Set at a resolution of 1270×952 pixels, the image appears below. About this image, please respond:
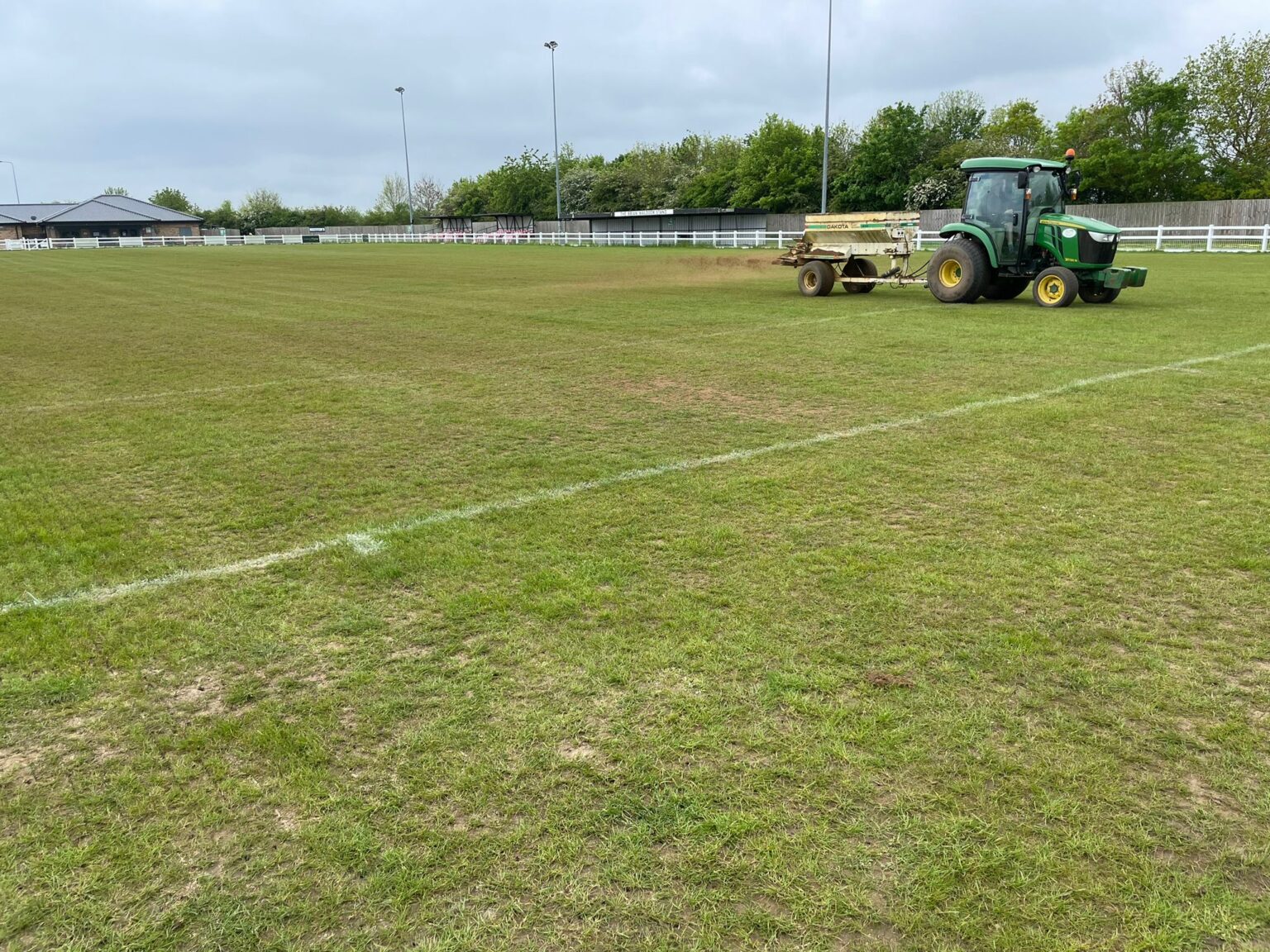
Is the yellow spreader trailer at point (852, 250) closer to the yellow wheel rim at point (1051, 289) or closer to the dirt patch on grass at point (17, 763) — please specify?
the yellow wheel rim at point (1051, 289)

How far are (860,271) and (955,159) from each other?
50.7m

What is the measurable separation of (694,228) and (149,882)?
5596cm

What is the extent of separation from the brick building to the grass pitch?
110m

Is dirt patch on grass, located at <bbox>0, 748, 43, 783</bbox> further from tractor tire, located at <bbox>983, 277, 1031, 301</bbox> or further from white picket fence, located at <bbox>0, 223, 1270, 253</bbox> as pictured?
white picket fence, located at <bbox>0, 223, 1270, 253</bbox>

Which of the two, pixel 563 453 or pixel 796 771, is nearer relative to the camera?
pixel 796 771

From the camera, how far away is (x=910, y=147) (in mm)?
62000

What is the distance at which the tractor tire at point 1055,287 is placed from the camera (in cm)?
1444

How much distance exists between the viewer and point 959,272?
16297mm

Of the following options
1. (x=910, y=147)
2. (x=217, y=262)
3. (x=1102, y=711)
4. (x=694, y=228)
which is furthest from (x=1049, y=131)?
(x=1102, y=711)

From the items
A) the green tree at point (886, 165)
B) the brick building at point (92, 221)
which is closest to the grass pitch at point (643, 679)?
the green tree at point (886, 165)

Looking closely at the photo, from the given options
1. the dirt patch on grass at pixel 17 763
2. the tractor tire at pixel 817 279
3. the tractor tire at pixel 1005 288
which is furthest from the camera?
the tractor tire at pixel 817 279

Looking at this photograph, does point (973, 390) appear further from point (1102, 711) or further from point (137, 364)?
point (137, 364)

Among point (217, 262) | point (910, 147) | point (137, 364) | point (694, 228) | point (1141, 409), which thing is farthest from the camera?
point (910, 147)

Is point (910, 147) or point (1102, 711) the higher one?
point (910, 147)
